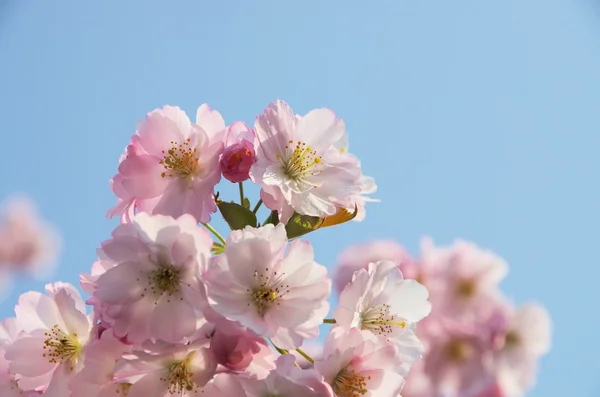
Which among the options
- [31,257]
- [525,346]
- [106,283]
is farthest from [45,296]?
[31,257]

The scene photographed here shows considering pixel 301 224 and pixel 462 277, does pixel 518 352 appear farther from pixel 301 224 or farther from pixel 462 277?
pixel 301 224

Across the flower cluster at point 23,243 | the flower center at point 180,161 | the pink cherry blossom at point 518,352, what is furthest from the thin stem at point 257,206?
the flower cluster at point 23,243

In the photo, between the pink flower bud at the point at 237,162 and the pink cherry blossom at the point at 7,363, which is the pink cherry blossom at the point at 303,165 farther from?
the pink cherry blossom at the point at 7,363

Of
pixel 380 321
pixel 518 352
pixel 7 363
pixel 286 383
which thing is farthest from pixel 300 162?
pixel 518 352

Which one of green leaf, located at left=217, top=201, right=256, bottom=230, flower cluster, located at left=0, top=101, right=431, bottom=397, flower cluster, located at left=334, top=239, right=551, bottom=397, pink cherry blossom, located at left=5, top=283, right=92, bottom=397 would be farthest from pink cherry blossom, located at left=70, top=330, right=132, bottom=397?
flower cluster, located at left=334, top=239, right=551, bottom=397

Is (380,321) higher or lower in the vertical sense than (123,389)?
higher

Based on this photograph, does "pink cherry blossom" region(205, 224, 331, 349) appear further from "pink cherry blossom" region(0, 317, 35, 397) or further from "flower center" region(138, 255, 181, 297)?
"pink cherry blossom" region(0, 317, 35, 397)
